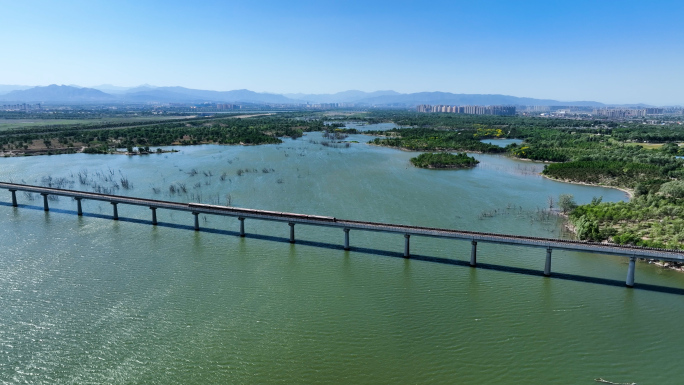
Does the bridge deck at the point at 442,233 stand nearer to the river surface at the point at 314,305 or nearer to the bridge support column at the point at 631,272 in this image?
the bridge support column at the point at 631,272

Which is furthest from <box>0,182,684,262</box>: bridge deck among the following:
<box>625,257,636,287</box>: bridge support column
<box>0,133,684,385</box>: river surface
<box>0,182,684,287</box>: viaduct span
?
<box>0,133,684,385</box>: river surface

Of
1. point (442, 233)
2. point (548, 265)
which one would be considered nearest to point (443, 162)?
point (442, 233)

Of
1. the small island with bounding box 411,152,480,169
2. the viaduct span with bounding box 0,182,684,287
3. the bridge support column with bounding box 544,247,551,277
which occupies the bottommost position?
the bridge support column with bounding box 544,247,551,277

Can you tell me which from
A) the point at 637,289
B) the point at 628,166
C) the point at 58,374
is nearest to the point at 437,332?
the point at 637,289

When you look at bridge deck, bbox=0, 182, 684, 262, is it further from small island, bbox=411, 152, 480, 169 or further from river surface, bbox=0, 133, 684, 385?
small island, bbox=411, 152, 480, 169

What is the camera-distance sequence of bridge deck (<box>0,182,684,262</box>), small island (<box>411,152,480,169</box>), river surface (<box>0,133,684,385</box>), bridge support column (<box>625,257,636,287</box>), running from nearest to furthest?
river surface (<box>0,133,684,385</box>)
bridge deck (<box>0,182,684,262</box>)
bridge support column (<box>625,257,636,287</box>)
small island (<box>411,152,480,169</box>)

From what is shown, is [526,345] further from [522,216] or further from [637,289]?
[522,216]

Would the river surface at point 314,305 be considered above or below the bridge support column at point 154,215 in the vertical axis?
below

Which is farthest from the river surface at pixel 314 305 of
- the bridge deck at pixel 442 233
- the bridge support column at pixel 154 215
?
the bridge deck at pixel 442 233
